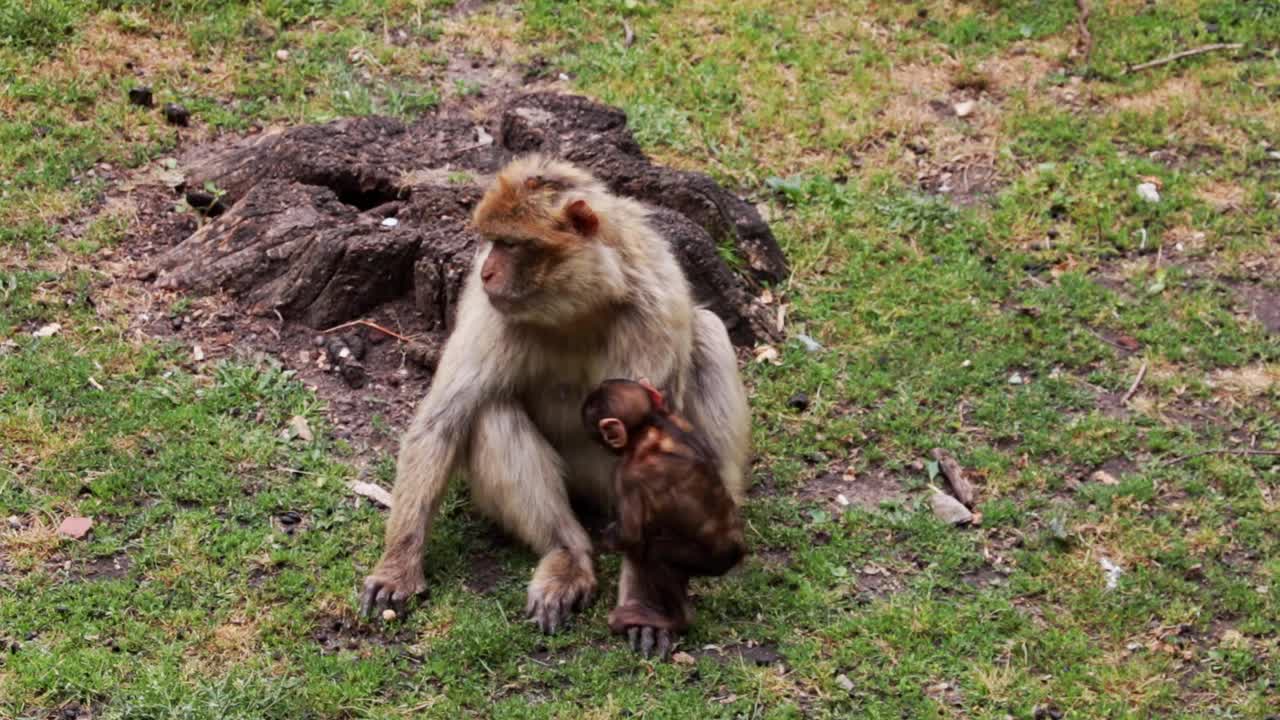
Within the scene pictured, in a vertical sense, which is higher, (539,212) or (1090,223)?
(539,212)

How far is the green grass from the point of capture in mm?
6281

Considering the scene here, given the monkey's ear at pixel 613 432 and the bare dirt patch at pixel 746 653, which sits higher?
the monkey's ear at pixel 613 432

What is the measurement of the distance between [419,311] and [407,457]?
6.25 ft

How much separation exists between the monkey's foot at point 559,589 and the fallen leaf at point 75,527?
200 cm

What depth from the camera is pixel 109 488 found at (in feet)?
23.4

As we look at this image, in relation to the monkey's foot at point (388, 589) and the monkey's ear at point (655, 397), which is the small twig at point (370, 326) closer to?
the monkey's foot at point (388, 589)

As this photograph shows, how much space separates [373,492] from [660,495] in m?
1.81

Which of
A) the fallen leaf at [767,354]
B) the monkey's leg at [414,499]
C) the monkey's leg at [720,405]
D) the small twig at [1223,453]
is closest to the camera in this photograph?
the monkey's leg at [414,499]

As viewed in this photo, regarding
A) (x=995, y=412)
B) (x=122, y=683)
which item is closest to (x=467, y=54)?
(x=995, y=412)

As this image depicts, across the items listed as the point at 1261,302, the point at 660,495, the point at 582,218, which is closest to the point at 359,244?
the point at 582,218

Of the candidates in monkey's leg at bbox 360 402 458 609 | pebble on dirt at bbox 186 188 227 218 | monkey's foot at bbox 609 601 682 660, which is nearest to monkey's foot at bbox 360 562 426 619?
monkey's leg at bbox 360 402 458 609

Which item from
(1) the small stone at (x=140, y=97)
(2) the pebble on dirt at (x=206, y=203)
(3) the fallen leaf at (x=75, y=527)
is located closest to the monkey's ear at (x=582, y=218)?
A: (3) the fallen leaf at (x=75, y=527)

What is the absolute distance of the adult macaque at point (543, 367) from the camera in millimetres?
Result: 6398

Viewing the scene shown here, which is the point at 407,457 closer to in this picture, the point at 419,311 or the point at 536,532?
the point at 536,532
